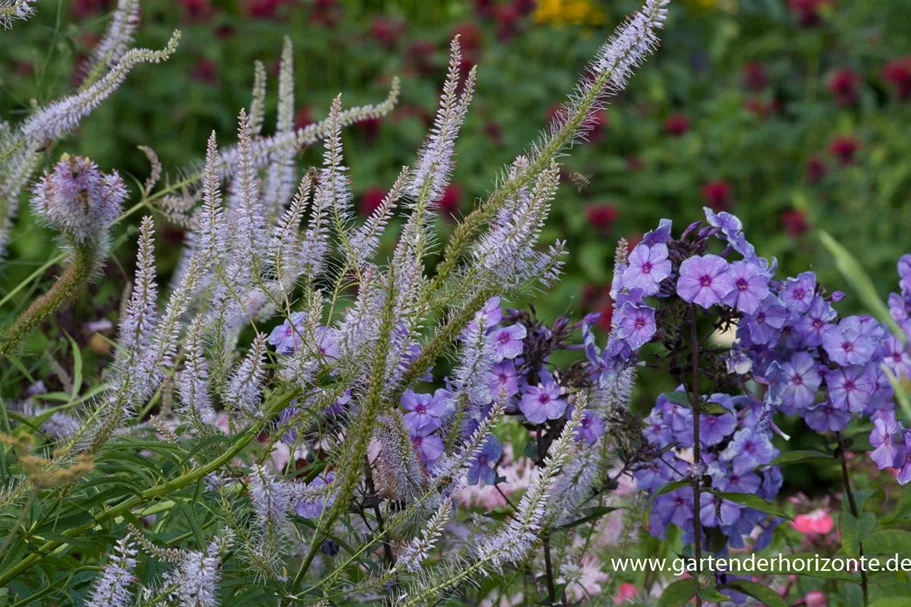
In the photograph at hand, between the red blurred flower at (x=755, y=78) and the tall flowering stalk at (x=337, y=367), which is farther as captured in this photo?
the red blurred flower at (x=755, y=78)

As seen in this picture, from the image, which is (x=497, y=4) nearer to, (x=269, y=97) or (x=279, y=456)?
(x=269, y=97)

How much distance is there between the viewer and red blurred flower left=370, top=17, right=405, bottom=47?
6652 millimetres

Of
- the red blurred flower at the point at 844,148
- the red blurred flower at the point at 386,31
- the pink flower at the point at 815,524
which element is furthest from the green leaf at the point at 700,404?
the red blurred flower at the point at 386,31

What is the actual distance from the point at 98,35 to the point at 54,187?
17.0 feet

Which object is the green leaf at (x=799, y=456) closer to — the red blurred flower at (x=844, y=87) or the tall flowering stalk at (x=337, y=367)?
the tall flowering stalk at (x=337, y=367)

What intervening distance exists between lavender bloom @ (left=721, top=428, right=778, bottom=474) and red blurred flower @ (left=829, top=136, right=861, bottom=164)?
4.33 metres

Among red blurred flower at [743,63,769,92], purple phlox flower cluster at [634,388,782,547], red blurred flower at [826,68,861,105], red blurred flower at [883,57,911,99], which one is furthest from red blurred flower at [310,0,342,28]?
purple phlox flower cluster at [634,388,782,547]

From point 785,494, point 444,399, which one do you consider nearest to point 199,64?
point 785,494

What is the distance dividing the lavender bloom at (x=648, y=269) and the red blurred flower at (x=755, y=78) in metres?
5.27

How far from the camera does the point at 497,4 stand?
6941 millimetres

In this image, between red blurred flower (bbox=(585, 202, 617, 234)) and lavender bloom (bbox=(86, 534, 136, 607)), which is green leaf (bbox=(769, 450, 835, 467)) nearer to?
lavender bloom (bbox=(86, 534, 136, 607))

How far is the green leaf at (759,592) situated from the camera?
208 centimetres

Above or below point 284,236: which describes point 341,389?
below

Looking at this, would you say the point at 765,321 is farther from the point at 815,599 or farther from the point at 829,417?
the point at 815,599
